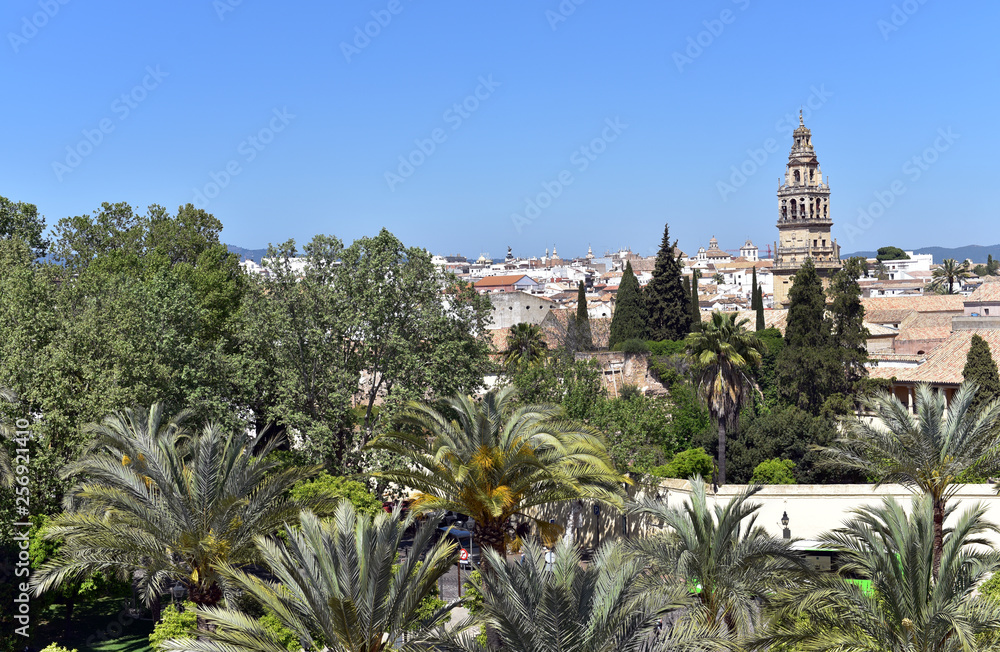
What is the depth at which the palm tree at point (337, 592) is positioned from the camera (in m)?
10.9

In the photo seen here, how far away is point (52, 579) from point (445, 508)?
6.33 m

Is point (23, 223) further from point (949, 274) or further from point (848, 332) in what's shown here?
point (949, 274)

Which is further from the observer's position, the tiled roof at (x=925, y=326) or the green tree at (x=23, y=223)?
the tiled roof at (x=925, y=326)

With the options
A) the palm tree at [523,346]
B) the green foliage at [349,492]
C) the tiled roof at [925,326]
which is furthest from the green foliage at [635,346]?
the green foliage at [349,492]

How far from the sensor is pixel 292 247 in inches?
1059

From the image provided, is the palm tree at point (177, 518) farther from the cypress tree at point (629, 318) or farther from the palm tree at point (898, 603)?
the cypress tree at point (629, 318)

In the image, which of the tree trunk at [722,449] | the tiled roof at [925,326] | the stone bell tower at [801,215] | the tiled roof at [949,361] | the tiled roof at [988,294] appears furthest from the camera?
the stone bell tower at [801,215]

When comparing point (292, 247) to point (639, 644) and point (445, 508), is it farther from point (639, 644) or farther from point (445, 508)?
point (639, 644)

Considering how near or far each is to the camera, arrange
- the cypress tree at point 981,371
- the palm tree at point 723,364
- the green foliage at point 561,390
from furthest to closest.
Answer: the cypress tree at point 981,371, the green foliage at point 561,390, the palm tree at point 723,364

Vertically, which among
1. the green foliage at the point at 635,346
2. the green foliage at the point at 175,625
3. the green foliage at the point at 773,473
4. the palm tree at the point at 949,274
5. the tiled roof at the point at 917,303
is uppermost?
the palm tree at the point at 949,274

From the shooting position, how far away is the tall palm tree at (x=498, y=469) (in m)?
Answer: 16.5

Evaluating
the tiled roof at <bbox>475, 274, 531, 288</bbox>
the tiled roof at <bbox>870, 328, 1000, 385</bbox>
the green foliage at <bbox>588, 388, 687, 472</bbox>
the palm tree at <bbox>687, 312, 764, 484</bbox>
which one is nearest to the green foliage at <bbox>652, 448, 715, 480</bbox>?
the green foliage at <bbox>588, 388, 687, 472</bbox>

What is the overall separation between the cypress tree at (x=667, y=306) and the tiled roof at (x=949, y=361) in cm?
1378

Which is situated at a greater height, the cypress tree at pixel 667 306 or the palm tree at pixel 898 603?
the cypress tree at pixel 667 306
